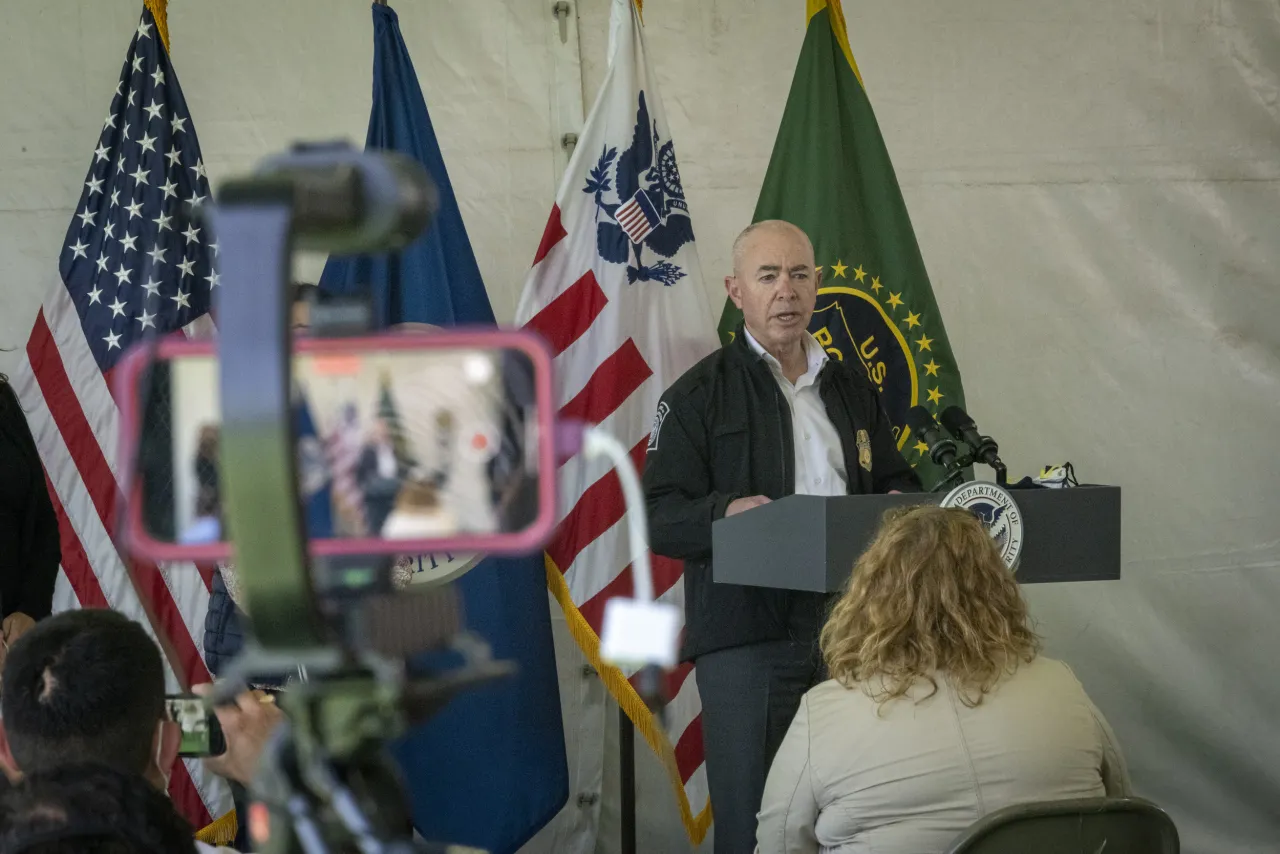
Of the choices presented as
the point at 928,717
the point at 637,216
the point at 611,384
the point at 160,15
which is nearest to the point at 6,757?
the point at 928,717

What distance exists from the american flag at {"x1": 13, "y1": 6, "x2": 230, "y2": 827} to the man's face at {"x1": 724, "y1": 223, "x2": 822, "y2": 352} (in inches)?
49.0

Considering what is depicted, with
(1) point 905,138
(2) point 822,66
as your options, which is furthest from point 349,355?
(1) point 905,138

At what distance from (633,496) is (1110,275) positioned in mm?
3453

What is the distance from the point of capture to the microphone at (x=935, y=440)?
2.06m

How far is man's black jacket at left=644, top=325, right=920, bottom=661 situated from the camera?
7.80 feet

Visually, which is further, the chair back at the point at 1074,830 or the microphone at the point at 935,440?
the microphone at the point at 935,440

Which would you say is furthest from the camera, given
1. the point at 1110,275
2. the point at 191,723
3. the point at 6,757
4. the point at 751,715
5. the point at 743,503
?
the point at 1110,275

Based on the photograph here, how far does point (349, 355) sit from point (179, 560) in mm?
66

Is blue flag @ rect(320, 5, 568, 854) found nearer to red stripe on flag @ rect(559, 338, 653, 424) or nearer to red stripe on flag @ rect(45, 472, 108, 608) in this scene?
red stripe on flag @ rect(559, 338, 653, 424)

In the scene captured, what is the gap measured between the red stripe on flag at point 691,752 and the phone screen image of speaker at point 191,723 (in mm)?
2662

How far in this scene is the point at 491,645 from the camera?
2.93m

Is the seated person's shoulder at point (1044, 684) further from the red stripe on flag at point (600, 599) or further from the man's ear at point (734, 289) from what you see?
the red stripe on flag at point (600, 599)

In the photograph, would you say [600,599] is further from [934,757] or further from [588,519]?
[934,757]

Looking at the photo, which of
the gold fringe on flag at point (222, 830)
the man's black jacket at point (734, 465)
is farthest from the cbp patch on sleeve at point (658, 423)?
the gold fringe on flag at point (222, 830)
